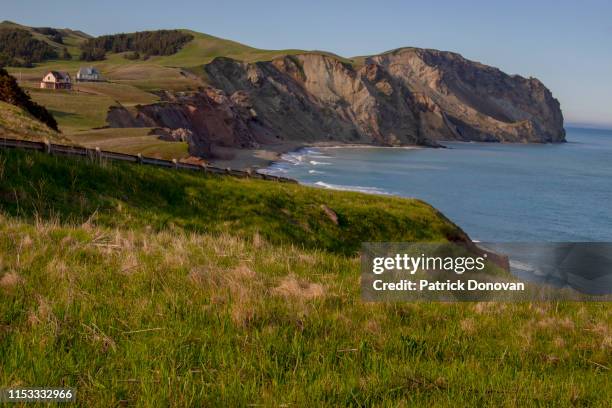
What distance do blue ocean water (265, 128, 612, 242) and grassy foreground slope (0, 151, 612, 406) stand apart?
47661mm

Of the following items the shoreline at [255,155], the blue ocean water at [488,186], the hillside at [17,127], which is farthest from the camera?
the shoreline at [255,155]

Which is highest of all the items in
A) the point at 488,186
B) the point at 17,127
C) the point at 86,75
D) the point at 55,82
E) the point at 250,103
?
the point at 86,75

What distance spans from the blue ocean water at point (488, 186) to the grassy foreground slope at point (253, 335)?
156 feet

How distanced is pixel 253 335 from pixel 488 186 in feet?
304

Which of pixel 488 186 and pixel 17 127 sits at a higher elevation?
pixel 17 127

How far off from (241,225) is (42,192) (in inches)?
277

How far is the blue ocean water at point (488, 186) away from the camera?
58781 millimetres

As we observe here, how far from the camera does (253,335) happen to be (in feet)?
15.1

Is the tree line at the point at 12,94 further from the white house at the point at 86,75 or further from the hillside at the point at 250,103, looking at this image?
the white house at the point at 86,75

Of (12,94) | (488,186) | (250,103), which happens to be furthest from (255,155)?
(12,94)

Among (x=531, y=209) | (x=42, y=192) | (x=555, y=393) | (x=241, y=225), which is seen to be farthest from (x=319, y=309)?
(x=531, y=209)

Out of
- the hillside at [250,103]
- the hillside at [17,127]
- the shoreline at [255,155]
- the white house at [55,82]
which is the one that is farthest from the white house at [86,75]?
the hillside at [17,127]

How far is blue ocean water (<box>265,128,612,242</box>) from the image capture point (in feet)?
193

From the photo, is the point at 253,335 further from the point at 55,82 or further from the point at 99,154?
the point at 55,82
